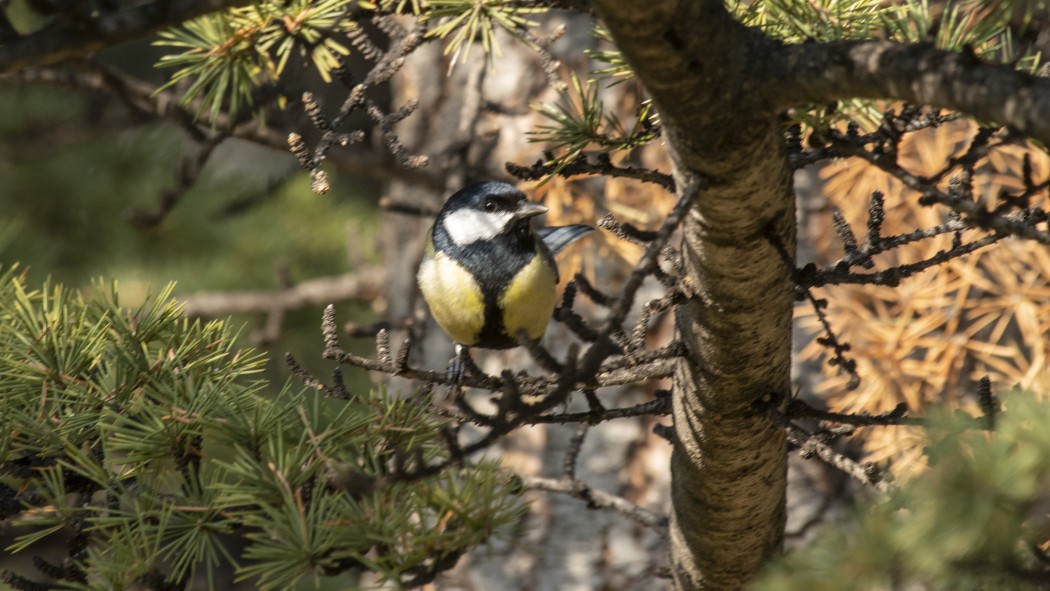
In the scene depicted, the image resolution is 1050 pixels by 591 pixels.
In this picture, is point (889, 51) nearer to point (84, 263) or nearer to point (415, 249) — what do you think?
point (415, 249)

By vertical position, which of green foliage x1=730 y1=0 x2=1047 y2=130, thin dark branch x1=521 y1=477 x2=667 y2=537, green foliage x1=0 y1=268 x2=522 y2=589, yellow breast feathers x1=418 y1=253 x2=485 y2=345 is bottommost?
green foliage x1=0 y1=268 x2=522 y2=589

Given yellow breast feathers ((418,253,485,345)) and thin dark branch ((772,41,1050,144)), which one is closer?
thin dark branch ((772,41,1050,144))

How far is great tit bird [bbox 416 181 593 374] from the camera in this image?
5.77 ft

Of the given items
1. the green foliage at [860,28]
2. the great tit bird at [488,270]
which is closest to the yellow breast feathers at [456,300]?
the great tit bird at [488,270]

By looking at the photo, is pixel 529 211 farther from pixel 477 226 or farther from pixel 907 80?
pixel 907 80

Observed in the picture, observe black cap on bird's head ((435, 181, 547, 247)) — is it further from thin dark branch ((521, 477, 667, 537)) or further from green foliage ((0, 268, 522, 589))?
green foliage ((0, 268, 522, 589))

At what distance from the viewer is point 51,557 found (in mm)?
3693

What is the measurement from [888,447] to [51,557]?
126 inches

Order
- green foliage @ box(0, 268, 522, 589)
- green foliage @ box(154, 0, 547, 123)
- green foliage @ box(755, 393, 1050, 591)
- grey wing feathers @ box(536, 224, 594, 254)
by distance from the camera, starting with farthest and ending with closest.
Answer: grey wing feathers @ box(536, 224, 594, 254), green foliage @ box(154, 0, 547, 123), green foliage @ box(0, 268, 522, 589), green foliage @ box(755, 393, 1050, 591)

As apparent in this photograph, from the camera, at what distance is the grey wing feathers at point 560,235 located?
6.79 feet

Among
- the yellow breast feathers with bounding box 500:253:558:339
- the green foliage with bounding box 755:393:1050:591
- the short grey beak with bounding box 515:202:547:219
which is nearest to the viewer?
the green foliage with bounding box 755:393:1050:591

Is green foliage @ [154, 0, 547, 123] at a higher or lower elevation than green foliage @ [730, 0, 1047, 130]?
lower

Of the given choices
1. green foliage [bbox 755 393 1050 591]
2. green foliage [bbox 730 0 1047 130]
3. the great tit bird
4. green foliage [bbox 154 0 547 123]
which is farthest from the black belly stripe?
green foliage [bbox 755 393 1050 591]

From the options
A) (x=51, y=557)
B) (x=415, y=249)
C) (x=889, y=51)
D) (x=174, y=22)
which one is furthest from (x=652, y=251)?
(x=51, y=557)
